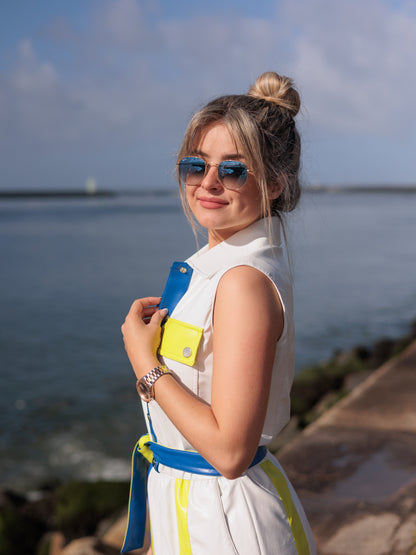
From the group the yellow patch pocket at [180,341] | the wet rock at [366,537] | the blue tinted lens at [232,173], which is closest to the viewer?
the yellow patch pocket at [180,341]

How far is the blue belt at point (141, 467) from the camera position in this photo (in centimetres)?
148

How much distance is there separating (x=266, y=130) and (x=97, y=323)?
43.0 feet

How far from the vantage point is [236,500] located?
1444 mm

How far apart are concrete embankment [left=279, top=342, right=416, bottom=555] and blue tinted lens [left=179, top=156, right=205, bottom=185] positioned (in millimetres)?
2534

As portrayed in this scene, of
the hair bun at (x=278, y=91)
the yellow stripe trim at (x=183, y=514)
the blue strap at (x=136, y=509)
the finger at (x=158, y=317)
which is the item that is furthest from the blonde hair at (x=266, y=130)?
the blue strap at (x=136, y=509)

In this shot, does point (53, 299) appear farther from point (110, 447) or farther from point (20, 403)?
point (110, 447)

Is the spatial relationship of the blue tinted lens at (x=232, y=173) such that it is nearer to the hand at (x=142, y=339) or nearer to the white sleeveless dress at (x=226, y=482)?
the white sleeveless dress at (x=226, y=482)

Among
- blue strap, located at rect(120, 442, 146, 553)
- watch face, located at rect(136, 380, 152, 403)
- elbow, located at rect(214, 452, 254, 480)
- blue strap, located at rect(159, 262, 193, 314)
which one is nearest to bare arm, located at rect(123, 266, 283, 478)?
elbow, located at rect(214, 452, 254, 480)

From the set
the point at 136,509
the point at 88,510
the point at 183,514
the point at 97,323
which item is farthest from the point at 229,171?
the point at 97,323

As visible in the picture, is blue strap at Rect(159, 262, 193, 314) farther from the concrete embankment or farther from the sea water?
the concrete embankment

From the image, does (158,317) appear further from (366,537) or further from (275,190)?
(366,537)

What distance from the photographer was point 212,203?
1.58 m

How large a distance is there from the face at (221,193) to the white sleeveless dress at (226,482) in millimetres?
44

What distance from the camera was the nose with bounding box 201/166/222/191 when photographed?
1543 mm
